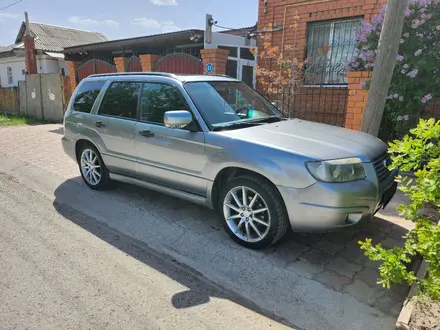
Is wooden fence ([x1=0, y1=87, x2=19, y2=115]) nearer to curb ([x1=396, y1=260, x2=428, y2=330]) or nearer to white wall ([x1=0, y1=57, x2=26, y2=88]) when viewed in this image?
white wall ([x1=0, y1=57, x2=26, y2=88])

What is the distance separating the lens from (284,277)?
291 cm

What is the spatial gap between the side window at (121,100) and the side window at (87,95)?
27cm

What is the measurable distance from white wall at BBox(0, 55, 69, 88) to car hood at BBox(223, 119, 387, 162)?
67.0 ft

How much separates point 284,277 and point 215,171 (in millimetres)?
1220

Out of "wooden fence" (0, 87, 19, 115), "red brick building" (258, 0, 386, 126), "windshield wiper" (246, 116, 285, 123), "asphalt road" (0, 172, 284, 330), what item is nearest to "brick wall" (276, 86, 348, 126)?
"red brick building" (258, 0, 386, 126)

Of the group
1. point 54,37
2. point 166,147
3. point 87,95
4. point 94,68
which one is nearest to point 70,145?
point 87,95

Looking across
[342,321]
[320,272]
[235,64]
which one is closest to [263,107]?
[320,272]

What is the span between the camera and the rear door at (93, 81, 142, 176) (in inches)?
170

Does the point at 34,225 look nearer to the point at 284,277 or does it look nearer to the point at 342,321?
the point at 284,277

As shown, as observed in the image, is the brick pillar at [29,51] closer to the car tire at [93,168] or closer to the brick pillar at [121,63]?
the brick pillar at [121,63]

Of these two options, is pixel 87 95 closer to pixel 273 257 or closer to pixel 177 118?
pixel 177 118

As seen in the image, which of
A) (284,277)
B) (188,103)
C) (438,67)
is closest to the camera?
(284,277)

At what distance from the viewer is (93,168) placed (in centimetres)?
500

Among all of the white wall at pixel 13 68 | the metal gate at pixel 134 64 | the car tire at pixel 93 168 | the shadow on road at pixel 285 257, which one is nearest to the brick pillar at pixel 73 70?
the metal gate at pixel 134 64
